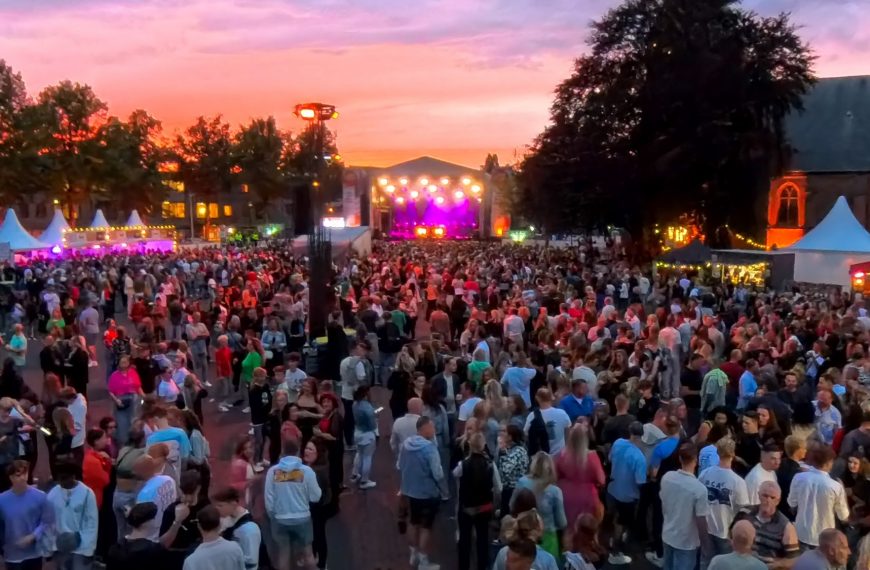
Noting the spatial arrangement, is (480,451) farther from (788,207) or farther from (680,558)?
(788,207)

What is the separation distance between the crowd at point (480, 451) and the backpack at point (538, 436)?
0.07ft

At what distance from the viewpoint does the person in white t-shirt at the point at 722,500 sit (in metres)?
5.34

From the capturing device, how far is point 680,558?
548 cm

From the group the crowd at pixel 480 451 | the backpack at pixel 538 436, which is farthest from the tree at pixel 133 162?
the backpack at pixel 538 436

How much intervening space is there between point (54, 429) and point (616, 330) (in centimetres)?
813

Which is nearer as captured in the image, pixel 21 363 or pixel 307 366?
pixel 21 363

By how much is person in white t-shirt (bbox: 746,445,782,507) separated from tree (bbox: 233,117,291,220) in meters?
75.1

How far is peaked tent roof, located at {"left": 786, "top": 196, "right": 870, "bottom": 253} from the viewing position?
22781 mm

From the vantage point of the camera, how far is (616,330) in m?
12.1

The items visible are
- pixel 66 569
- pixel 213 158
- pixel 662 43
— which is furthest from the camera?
pixel 213 158

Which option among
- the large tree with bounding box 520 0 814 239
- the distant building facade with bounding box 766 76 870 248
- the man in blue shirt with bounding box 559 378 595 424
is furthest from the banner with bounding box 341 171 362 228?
the man in blue shirt with bounding box 559 378 595 424

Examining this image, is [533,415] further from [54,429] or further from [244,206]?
[244,206]

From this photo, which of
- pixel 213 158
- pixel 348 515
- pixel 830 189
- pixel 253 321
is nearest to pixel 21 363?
pixel 253 321

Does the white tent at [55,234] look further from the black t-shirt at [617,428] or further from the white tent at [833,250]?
the black t-shirt at [617,428]
